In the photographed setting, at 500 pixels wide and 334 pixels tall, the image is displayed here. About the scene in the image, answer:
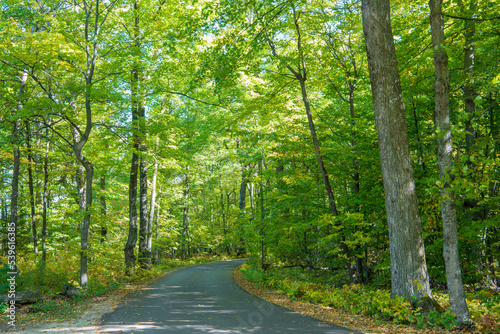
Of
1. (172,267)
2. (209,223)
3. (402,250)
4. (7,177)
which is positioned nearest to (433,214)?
(402,250)

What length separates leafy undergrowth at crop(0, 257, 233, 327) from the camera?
7.68 m

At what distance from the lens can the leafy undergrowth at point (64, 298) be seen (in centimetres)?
768

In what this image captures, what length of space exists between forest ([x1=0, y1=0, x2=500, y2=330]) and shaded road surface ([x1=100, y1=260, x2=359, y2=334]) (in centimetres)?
221

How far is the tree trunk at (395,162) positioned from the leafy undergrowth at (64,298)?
7.32 metres

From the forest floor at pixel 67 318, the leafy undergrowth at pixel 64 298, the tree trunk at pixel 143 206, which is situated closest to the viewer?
the forest floor at pixel 67 318

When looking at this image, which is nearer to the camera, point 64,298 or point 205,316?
point 205,316

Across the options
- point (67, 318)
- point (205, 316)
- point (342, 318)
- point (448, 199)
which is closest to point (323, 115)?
point (448, 199)

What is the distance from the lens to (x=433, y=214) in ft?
25.6

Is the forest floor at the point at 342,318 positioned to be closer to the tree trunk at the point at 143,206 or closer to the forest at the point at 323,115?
the forest at the point at 323,115

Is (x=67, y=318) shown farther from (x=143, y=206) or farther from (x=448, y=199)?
(x=143, y=206)

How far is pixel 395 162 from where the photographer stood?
649 centimetres

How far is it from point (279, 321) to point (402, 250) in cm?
287

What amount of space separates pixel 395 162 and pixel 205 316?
17.2ft

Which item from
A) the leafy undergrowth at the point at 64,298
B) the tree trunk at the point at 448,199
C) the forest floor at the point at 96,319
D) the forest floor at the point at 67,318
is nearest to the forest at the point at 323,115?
the tree trunk at the point at 448,199
